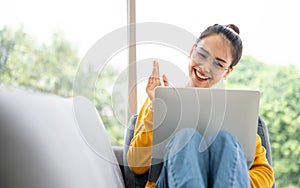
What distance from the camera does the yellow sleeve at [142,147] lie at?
145 cm

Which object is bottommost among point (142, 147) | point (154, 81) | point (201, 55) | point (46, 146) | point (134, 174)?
point (134, 174)

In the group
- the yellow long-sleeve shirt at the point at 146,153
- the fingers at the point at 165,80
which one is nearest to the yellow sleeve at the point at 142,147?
the yellow long-sleeve shirt at the point at 146,153

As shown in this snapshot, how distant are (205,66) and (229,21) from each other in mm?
1079

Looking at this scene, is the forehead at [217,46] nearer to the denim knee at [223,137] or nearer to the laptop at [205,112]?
the laptop at [205,112]

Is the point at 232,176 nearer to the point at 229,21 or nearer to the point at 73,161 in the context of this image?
the point at 73,161

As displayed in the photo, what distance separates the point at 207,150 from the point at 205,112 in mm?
119

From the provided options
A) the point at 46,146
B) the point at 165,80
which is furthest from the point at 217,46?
the point at 46,146

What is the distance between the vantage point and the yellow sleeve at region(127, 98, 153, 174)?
145cm

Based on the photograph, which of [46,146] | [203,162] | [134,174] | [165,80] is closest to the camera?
[46,146]

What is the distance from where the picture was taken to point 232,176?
1102mm

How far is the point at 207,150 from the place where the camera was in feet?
3.88

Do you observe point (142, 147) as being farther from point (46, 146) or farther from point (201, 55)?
point (46, 146)

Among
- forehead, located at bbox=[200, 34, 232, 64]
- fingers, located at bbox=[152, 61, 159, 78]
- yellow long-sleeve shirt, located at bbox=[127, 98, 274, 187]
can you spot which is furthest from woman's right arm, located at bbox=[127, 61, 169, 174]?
forehead, located at bbox=[200, 34, 232, 64]

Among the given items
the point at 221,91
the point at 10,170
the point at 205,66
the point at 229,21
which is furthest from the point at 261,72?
the point at 10,170
